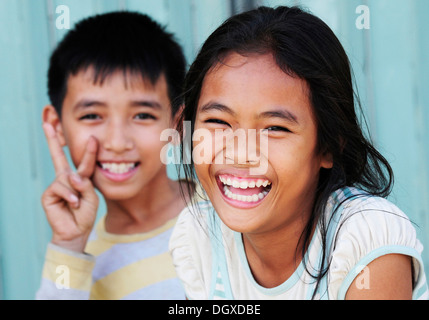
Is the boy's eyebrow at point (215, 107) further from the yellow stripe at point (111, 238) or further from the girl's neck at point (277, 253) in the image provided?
the yellow stripe at point (111, 238)

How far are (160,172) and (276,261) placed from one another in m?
0.64

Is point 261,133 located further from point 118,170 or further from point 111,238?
point 111,238

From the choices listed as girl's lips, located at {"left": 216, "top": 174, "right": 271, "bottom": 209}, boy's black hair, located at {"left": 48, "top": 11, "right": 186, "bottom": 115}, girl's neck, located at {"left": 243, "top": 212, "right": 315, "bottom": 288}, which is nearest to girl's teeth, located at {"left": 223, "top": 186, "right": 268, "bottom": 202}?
girl's lips, located at {"left": 216, "top": 174, "right": 271, "bottom": 209}

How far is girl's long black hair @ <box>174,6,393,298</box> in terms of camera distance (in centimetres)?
136

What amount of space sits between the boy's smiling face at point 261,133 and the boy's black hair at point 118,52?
18.5 inches

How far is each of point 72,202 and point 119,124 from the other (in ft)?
0.98

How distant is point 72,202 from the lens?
191 centimetres

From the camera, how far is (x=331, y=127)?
1399 millimetres

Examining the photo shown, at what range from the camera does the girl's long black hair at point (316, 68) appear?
1.36 m

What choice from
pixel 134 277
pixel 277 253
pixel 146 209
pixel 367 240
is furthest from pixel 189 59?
pixel 367 240

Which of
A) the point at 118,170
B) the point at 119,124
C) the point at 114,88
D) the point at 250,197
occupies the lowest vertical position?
the point at 250,197

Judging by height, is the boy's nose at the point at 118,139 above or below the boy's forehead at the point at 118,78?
below

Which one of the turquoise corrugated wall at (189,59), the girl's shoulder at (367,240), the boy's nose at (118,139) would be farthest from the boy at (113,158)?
the girl's shoulder at (367,240)

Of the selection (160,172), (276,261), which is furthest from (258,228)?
(160,172)
